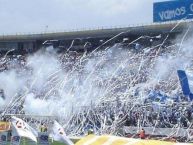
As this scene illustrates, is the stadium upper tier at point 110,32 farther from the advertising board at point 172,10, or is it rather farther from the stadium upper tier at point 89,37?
the advertising board at point 172,10

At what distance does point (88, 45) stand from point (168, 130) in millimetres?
26583

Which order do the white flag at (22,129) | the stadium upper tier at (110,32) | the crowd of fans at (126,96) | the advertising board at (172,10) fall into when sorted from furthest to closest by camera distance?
1. the advertising board at (172,10)
2. the stadium upper tier at (110,32)
3. the crowd of fans at (126,96)
4. the white flag at (22,129)

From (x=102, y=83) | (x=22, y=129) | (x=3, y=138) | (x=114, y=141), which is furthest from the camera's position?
(x=102, y=83)

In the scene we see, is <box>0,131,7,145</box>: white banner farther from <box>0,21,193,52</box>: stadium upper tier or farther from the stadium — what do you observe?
<box>0,21,193,52</box>: stadium upper tier

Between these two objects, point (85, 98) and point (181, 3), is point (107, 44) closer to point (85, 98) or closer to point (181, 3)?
point (181, 3)

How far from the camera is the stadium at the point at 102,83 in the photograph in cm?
2547

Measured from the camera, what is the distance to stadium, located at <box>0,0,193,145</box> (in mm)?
25469

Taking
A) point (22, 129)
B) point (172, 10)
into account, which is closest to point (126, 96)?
point (22, 129)

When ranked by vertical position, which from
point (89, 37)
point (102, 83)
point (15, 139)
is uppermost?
point (89, 37)

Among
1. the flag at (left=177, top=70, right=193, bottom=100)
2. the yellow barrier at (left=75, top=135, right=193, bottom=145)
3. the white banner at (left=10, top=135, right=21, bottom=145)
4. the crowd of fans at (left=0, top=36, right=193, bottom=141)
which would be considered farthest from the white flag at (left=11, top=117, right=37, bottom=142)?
the crowd of fans at (left=0, top=36, right=193, bottom=141)

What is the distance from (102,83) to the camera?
3859 cm

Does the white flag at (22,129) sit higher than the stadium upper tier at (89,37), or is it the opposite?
the stadium upper tier at (89,37)

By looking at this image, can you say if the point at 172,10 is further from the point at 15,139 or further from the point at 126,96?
the point at 15,139

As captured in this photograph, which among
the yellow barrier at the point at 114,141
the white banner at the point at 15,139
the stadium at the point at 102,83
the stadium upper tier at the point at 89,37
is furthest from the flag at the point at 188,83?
the stadium upper tier at the point at 89,37
